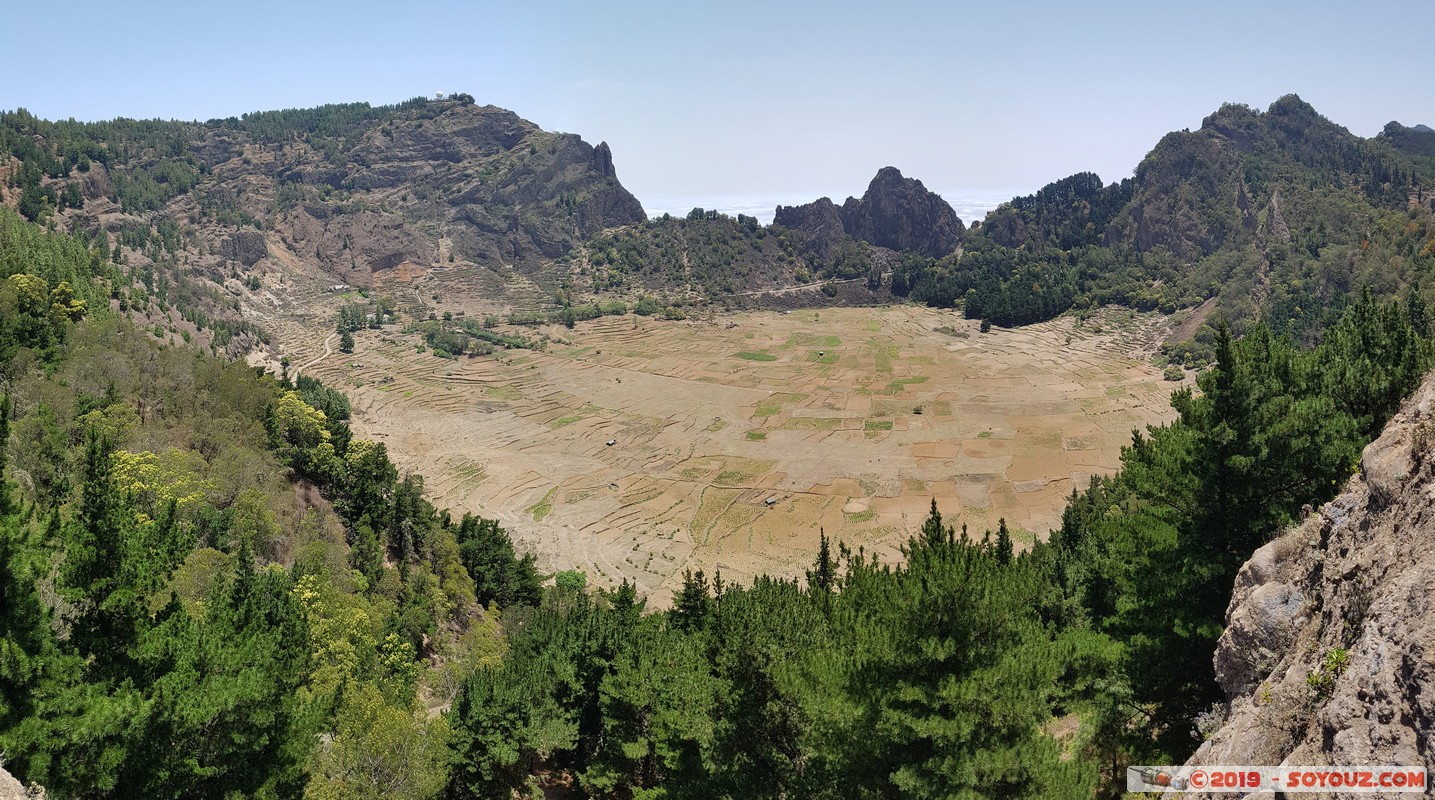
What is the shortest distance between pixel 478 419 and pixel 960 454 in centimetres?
6796

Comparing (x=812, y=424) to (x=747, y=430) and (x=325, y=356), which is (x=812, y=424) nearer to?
(x=747, y=430)

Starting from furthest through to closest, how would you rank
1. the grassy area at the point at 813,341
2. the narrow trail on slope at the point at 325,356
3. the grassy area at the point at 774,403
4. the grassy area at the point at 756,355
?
the grassy area at the point at 813,341
the grassy area at the point at 756,355
the narrow trail on slope at the point at 325,356
the grassy area at the point at 774,403

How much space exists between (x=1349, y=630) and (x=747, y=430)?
101 m

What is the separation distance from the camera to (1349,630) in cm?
1266

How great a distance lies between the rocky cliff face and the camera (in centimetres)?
1009

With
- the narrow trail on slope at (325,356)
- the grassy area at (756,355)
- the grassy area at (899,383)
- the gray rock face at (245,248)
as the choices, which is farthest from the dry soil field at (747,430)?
the gray rock face at (245,248)

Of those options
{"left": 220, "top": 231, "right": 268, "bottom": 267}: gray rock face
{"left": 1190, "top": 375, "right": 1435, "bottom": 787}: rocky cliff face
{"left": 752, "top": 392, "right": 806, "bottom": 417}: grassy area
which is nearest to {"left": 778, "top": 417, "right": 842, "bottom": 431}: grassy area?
{"left": 752, "top": 392, "right": 806, "bottom": 417}: grassy area

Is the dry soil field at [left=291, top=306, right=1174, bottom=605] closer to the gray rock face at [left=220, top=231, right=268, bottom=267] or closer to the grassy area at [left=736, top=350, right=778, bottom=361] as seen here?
the grassy area at [left=736, top=350, right=778, bottom=361]

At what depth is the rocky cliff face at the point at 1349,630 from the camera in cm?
1009

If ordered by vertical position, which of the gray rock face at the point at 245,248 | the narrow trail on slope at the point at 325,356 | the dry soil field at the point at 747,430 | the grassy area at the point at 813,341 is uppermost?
the gray rock face at the point at 245,248

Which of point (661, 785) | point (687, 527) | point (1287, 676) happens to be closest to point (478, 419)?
point (687, 527)

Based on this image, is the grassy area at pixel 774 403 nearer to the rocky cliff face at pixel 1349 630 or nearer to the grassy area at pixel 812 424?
the grassy area at pixel 812 424

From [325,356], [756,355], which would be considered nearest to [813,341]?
[756,355]

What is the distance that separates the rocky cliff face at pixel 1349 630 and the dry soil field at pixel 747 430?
56.5 metres
